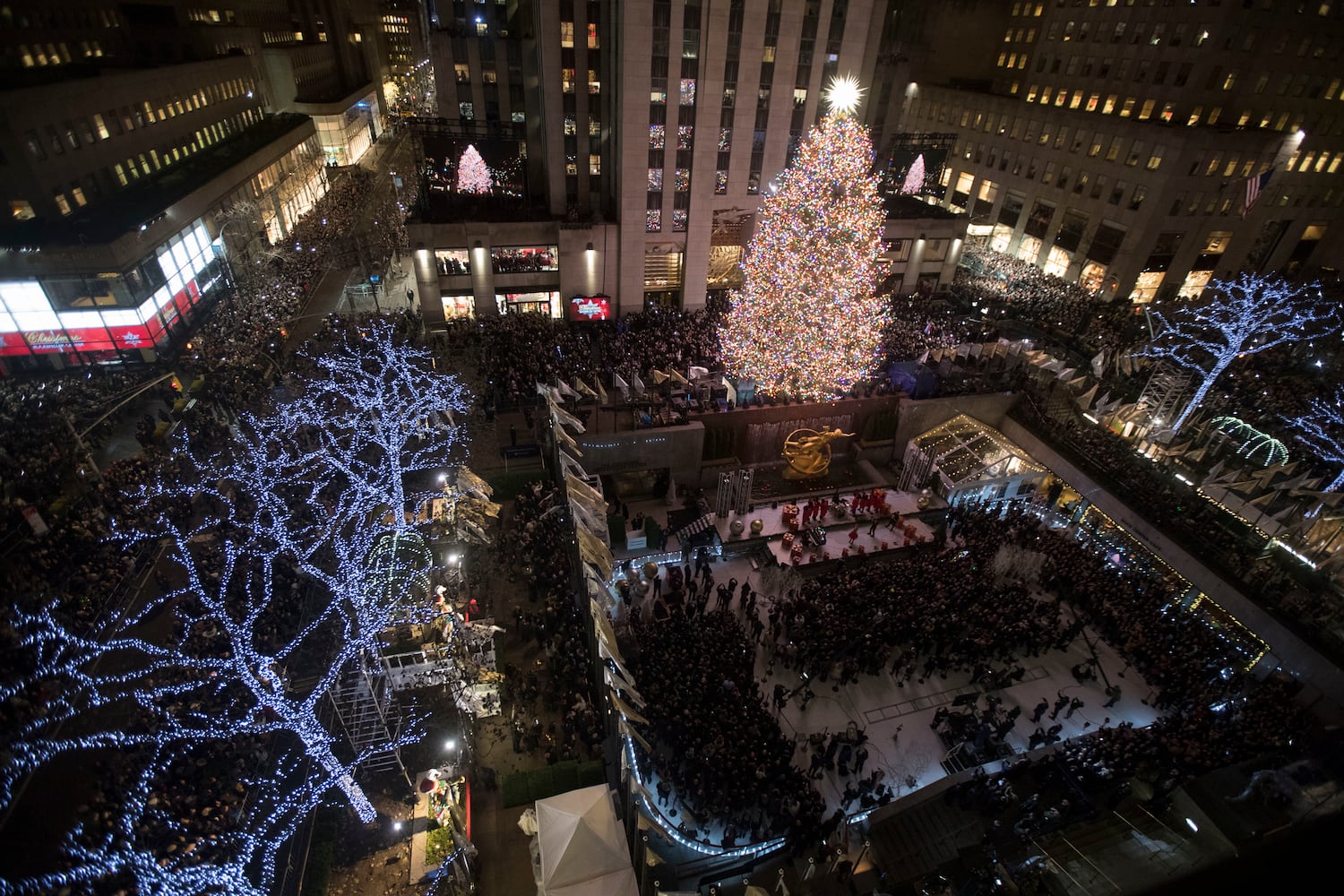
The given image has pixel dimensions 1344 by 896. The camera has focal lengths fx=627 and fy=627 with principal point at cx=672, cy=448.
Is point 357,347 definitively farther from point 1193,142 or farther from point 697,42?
point 1193,142

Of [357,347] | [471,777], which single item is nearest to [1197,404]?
[471,777]

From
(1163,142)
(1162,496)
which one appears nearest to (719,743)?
(1162,496)

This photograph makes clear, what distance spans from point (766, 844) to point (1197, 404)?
28.6 metres

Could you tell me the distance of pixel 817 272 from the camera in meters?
23.8

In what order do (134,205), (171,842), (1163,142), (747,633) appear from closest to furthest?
(171,842) → (747,633) → (134,205) → (1163,142)

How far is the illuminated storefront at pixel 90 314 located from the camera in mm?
29062

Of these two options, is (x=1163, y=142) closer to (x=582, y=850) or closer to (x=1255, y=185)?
(x=1255, y=185)

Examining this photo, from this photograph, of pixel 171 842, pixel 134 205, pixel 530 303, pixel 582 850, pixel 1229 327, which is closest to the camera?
pixel 582 850

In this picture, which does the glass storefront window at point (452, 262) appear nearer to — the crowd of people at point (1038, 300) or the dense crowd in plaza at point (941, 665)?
the dense crowd in plaza at point (941, 665)

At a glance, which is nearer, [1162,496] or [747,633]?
[747,633]

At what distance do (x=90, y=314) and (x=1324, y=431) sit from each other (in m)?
55.8

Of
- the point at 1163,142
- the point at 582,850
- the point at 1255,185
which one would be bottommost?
the point at 582,850

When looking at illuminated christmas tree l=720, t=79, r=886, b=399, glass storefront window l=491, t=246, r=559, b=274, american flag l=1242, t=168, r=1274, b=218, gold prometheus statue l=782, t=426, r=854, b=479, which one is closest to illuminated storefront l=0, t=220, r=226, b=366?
glass storefront window l=491, t=246, r=559, b=274

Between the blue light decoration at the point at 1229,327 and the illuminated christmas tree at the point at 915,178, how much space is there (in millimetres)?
16742
